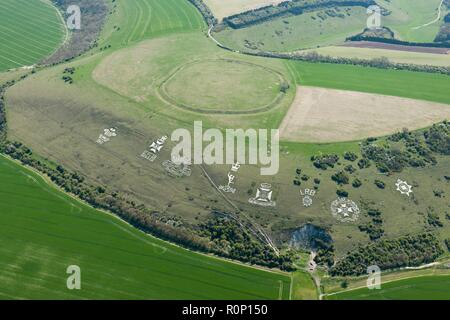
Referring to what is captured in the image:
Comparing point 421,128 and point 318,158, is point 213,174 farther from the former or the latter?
point 421,128

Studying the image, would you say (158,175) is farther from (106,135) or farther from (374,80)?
(374,80)

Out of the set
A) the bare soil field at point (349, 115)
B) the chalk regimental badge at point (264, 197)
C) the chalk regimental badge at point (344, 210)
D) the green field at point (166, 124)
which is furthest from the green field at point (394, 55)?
the chalk regimental badge at point (264, 197)

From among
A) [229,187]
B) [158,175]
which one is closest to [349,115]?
[229,187]

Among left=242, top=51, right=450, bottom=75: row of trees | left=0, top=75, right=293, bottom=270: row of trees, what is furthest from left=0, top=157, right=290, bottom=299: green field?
left=242, top=51, right=450, bottom=75: row of trees

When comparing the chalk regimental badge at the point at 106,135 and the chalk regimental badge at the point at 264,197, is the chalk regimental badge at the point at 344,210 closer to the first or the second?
the chalk regimental badge at the point at 264,197

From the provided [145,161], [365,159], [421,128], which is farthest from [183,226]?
[421,128]

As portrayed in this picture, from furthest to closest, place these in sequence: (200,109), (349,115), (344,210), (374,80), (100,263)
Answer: (374,80)
(200,109)
(349,115)
(344,210)
(100,263)

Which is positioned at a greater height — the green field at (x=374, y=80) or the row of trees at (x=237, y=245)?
the green field at (x=374, y=80)
